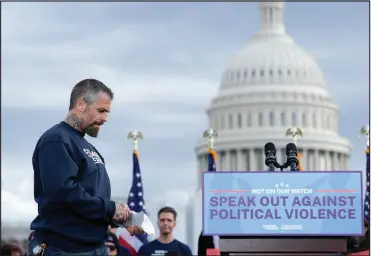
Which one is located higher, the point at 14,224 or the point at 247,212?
the point at 14,224

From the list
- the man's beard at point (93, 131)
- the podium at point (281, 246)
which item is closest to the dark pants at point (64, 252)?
the man's beard at point (93, 131)

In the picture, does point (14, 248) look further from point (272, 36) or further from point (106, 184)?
point (272, 36)

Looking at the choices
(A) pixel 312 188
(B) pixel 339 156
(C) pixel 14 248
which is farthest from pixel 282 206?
(B) pixel 339 156

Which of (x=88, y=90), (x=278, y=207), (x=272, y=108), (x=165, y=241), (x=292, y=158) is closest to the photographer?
(x=88, y=90)

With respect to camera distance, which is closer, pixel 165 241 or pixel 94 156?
pixel 94 156

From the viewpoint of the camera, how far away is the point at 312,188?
8688 millimetres

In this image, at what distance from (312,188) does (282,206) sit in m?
0.25

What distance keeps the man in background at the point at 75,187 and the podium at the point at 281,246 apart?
7.11ft

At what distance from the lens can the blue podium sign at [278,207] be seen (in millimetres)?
8609

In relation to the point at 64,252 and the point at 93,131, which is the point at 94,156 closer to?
the point at 93,131

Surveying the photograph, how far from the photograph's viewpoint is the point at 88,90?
6.58 meters

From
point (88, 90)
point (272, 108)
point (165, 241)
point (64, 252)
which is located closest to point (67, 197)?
point (64, 252)

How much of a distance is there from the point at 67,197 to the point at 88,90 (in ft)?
2.00

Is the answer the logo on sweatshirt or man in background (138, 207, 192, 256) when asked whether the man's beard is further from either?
man in background (138, 207, 192, 256)
